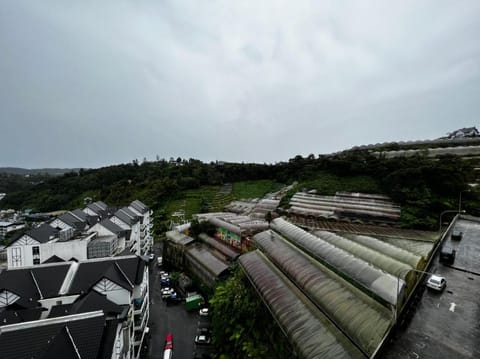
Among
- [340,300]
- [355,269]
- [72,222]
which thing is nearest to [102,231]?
[72,222]

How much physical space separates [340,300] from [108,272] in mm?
14233

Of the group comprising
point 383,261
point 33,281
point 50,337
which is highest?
point 383,261

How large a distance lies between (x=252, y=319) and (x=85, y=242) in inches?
677

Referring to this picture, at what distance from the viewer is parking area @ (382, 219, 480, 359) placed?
630cm

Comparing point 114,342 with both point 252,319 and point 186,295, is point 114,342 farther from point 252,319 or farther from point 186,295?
point 186,295

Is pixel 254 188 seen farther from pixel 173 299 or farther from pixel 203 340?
pixel 203 340

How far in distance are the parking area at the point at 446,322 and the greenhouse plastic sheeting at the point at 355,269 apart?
109cm

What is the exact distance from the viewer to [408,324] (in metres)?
7.35

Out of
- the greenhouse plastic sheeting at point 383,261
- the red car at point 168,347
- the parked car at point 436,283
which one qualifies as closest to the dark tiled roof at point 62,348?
the red car at point 168,347

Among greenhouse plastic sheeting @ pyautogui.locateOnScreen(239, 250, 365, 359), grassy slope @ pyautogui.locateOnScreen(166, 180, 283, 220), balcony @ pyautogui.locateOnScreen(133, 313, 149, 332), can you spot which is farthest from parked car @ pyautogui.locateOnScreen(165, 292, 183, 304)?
grassy slope @ pyautogui.locateOnScreen(166, 180, 283, 220)

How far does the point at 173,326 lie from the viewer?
16812 mm

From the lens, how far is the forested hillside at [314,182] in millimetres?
25781

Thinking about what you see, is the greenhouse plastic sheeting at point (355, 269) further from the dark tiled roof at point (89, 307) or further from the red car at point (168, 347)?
the dark tiled roof at point (89, 307)

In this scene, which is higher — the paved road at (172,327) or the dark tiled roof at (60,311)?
the dark tiled roof at (60,311)
